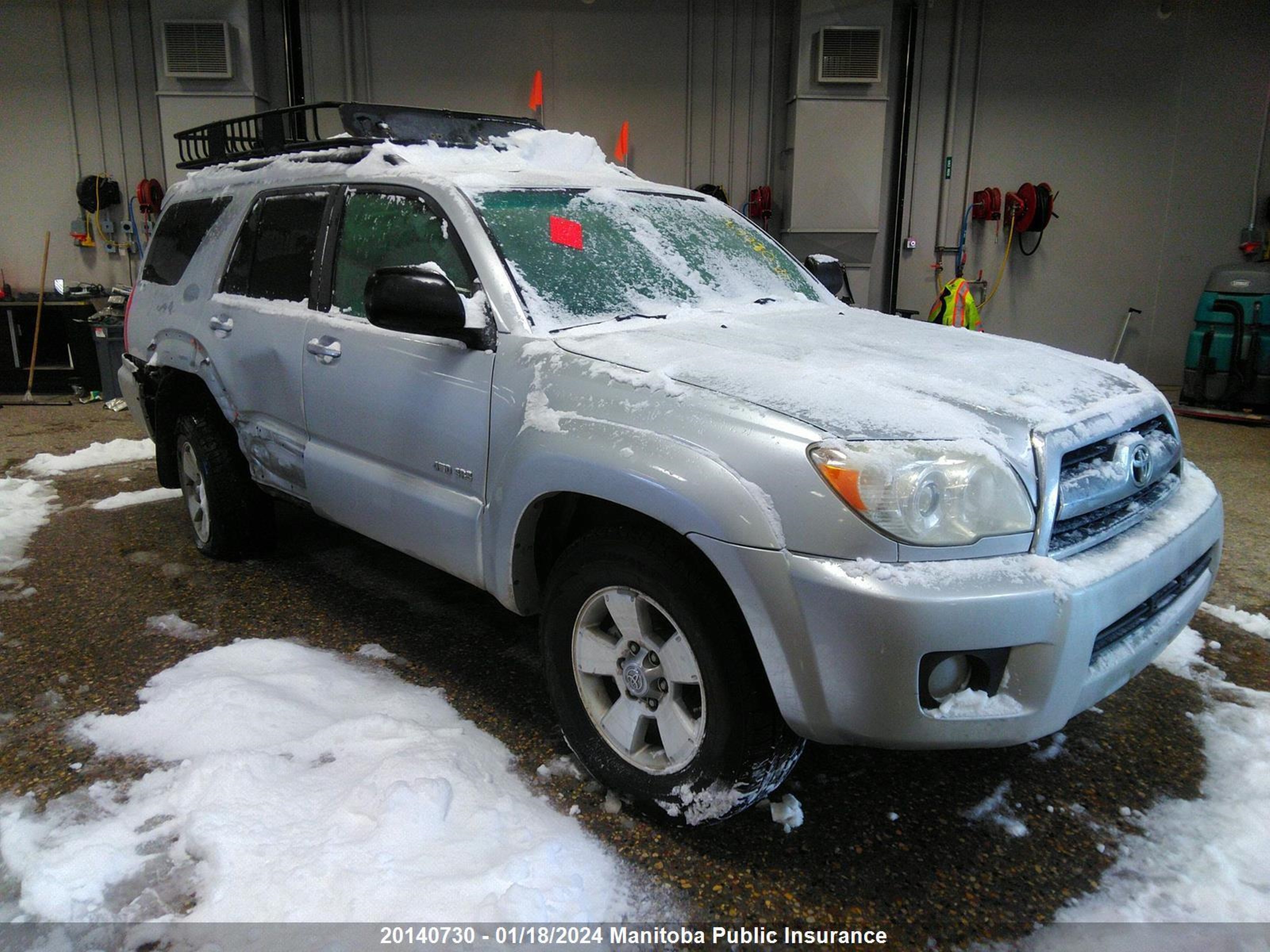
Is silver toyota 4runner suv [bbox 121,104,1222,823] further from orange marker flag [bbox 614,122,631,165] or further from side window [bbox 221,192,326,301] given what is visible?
orange marker flag [bbox 614,122,631,165]

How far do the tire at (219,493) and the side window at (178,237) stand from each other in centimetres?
71

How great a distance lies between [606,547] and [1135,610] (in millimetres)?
1283

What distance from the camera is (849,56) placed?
8641mm

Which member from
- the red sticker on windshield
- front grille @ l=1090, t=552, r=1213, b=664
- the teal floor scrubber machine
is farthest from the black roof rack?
the teal floor scrubber machine

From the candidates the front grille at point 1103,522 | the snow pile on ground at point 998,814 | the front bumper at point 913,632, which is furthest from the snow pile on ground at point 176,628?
the front grille at point 1103,522

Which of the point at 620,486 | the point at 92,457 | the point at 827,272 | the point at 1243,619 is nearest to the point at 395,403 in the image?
the point at 620,486

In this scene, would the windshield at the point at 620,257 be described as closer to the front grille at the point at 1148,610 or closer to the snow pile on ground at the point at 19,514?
the front grille at the point at 1148,610

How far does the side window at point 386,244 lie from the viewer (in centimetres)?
281

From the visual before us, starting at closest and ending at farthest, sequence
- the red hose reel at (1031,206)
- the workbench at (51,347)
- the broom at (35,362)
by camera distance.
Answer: the broom at (35,362) < the workbench at (51,347) < the red hose reel at (1031,206)

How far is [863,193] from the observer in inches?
349

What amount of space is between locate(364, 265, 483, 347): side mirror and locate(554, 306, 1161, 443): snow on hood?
30 centimetres

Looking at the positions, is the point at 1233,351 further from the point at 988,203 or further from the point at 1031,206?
the point at 988,203

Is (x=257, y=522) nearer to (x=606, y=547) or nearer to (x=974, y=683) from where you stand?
(x=606, y=547)

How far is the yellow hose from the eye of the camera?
30.7 feet
